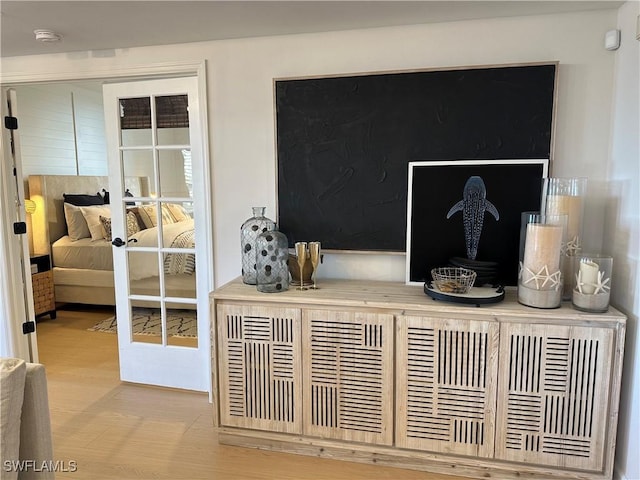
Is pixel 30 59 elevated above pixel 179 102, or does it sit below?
above

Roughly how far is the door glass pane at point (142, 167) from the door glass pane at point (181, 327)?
2.73 ft

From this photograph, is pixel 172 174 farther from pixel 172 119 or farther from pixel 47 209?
pixel 47 209

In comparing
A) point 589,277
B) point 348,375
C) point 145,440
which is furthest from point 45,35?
point 589,277

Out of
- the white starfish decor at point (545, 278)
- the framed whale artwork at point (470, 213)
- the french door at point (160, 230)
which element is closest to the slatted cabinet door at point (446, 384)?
the white starfish decor at point (545, 278)

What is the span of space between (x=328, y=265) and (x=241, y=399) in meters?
0.93

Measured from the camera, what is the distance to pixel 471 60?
2.49 meters

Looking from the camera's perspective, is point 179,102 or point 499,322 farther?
point 179,102

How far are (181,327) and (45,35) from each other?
1971mm

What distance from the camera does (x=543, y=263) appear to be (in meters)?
2.13

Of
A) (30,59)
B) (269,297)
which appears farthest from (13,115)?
(269,297)

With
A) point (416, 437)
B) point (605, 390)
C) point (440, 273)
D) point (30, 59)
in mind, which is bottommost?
point (416, 437)

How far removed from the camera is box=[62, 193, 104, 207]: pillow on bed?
5344mm

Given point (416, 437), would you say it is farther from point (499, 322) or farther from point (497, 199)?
point (497, 199)

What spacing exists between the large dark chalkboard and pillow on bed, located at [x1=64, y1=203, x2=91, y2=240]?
3.50 meters
